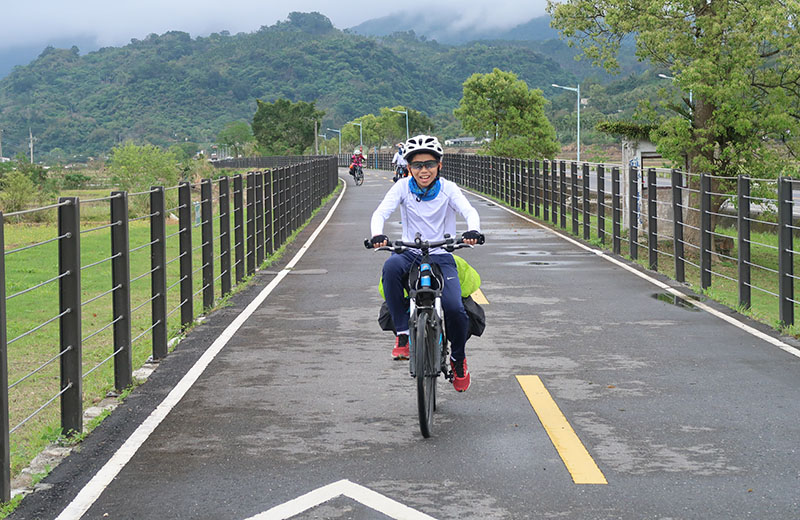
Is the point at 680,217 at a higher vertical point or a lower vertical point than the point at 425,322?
higher

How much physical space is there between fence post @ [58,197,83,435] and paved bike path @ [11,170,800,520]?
26 cm

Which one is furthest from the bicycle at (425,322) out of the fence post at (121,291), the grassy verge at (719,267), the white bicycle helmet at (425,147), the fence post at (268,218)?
the fence post at (268,218)

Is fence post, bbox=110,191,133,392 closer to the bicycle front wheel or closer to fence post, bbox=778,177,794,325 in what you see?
the bicycle front wheel

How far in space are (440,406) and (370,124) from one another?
16332 centimetres

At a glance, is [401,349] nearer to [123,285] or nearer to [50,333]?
[123,285]

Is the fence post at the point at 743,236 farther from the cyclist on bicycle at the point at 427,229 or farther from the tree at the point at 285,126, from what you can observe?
the tree at the point at 285,126

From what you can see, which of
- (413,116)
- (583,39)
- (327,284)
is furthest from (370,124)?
(327,284)

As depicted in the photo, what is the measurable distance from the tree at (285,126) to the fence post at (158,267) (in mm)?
127979

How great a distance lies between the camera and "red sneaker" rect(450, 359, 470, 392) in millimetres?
7676

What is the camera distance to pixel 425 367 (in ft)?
22.6

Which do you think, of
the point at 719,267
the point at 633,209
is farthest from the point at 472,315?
the point at 719,267

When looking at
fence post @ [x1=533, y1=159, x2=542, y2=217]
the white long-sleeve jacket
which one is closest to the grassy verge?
fence post @ [x1=533, y1=159, x2=542, y2=217]

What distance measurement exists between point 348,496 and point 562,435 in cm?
181

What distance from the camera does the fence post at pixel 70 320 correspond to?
23.5 ft
